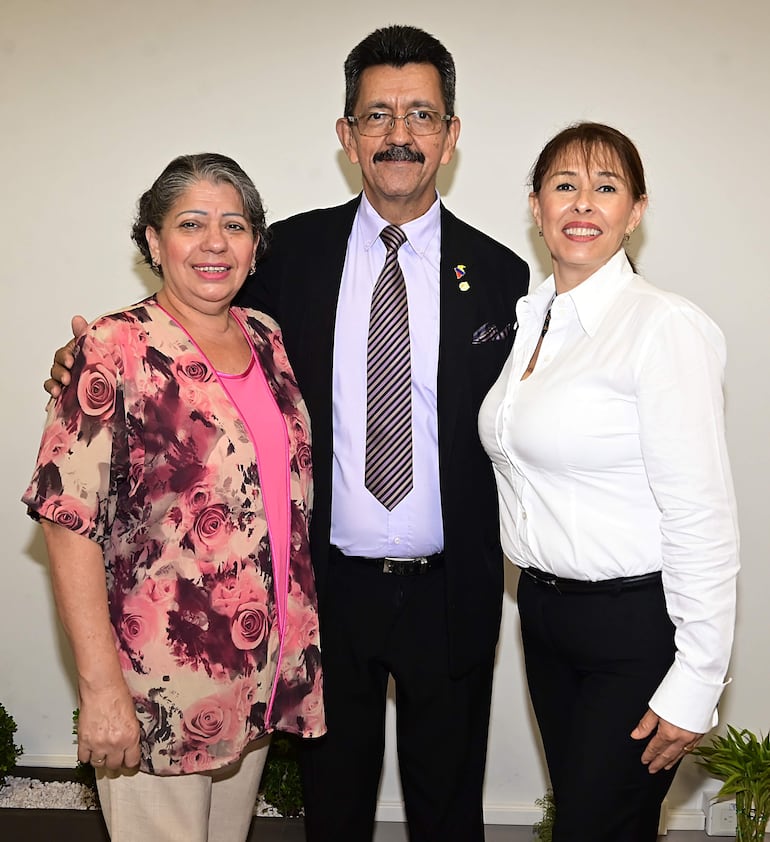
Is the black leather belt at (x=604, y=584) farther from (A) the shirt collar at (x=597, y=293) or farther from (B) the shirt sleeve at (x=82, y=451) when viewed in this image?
(B) the shirt sleeve at (x=82, y=451)

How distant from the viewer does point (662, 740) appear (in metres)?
1.78

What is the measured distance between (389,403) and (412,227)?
506 mm

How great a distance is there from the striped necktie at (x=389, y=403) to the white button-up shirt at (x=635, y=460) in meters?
0.31

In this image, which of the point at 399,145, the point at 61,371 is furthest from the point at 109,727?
the point at 399,145

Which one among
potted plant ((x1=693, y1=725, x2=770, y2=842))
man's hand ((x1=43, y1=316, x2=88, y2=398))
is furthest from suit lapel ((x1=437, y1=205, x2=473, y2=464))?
potted plant ((x1=693, y1=725, x2=770, y2=842))

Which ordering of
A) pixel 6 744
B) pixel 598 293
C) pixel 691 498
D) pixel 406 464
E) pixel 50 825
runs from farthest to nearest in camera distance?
1. pixel 6 744
2. pixel 50 825
3. pixel 406 464
4. pixel 598 293
5. pixel 691 498

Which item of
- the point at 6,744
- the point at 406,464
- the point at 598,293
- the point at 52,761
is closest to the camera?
the point at 598,293

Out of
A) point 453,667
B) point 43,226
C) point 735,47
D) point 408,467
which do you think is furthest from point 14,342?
point 735,47

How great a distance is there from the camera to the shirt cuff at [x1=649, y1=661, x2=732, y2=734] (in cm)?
176

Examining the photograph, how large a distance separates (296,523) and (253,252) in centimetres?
65

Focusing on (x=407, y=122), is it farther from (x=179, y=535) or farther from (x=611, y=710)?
(x=611, y=710)

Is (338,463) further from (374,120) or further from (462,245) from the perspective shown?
(374,120)

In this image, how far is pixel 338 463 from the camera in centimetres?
237

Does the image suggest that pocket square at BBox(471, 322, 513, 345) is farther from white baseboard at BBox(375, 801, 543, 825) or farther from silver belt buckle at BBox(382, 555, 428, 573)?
white baseboard at BBox(375, 801, 543, 825)
